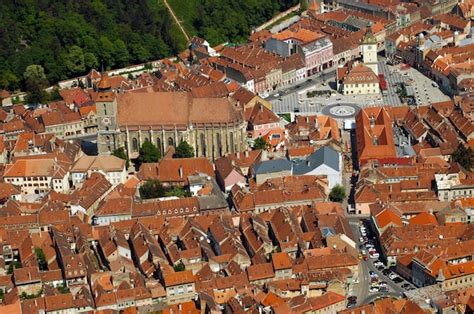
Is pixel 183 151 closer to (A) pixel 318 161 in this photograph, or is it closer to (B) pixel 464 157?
(A) pixel 318 161

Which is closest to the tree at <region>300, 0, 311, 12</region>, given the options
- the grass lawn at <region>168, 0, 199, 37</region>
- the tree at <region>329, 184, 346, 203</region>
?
the grass lawn at <region>168, 0, 199, 37</region>

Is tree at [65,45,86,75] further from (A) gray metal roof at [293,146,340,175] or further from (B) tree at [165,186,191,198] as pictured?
(A) gray metal roof at [293,146,340,175]

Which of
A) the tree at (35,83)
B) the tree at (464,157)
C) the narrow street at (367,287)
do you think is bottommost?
the narrow street at (367,287)

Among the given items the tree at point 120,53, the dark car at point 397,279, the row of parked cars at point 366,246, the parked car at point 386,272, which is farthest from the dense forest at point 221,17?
the dark car at point 397,279

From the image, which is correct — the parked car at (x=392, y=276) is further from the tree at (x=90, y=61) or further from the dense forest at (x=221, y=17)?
the dense forest at (x=221, y=17)

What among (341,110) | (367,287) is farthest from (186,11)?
(367,287)

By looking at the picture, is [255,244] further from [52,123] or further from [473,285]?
[52,123]
